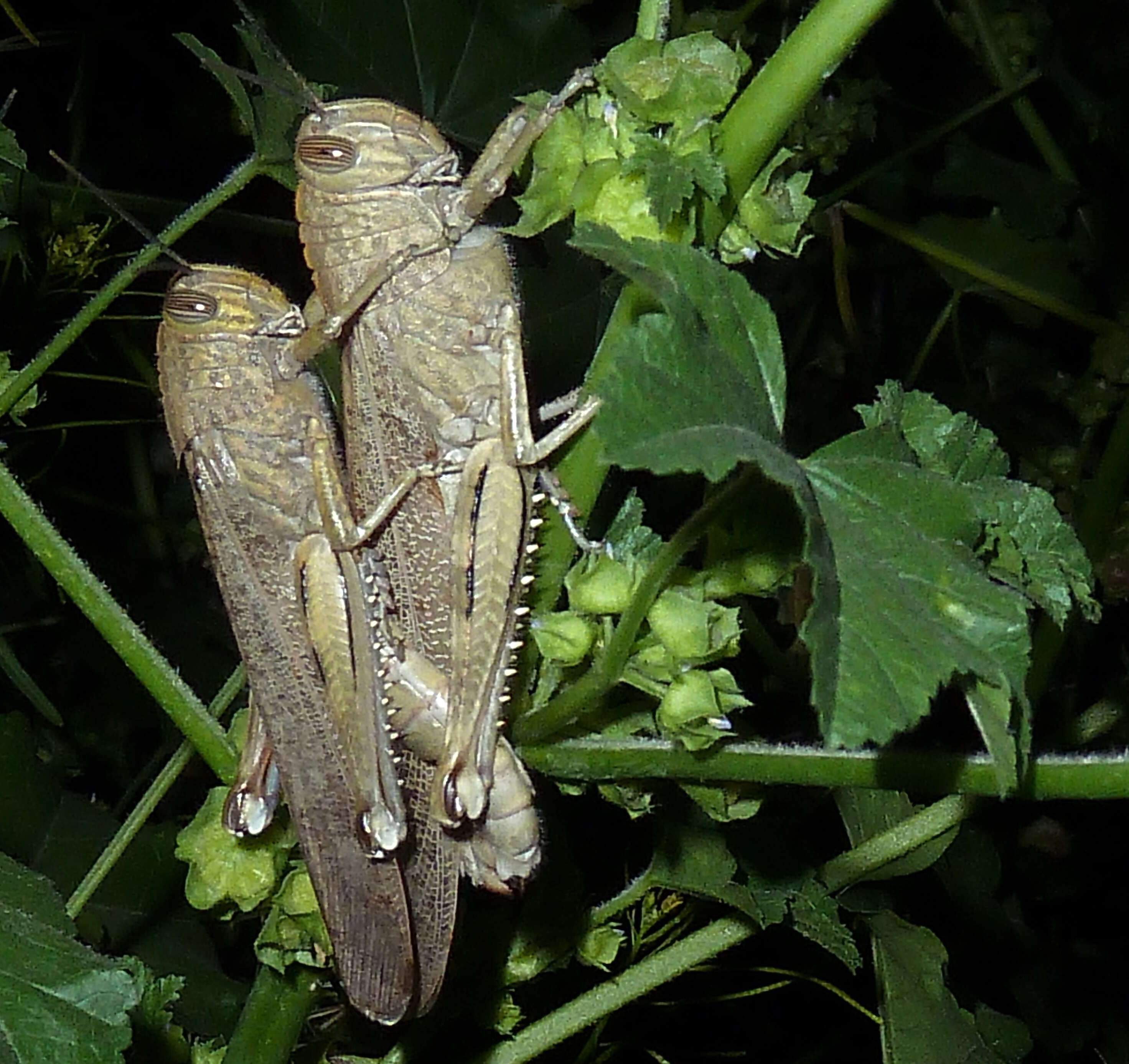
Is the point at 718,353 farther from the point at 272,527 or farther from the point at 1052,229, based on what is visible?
the point at 1052,229

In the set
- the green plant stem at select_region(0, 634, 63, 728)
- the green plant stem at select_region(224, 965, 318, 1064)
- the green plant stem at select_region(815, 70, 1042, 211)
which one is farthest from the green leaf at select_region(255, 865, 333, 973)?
the green plant stem at select_region(815, 70, 1042, 211)

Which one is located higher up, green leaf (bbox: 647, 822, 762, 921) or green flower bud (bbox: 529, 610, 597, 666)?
green flower bud (bbox: 529, 610, 597, 666)

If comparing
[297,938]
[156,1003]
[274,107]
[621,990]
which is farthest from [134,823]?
[274,107]

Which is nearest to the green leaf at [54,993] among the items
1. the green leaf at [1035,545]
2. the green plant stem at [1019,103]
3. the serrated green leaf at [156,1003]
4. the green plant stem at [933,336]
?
the serrated green leaf at [156,1003]

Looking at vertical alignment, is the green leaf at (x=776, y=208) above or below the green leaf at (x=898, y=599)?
above

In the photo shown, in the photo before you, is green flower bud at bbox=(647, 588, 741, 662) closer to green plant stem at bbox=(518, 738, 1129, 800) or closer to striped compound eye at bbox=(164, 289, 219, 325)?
green plant stem at bbox=(518, 738, 1129, 800)

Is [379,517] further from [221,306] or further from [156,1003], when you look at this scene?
[156,1003]

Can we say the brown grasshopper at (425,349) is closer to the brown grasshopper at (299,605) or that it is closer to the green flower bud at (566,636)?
the brown grasshopper at (299,605)
